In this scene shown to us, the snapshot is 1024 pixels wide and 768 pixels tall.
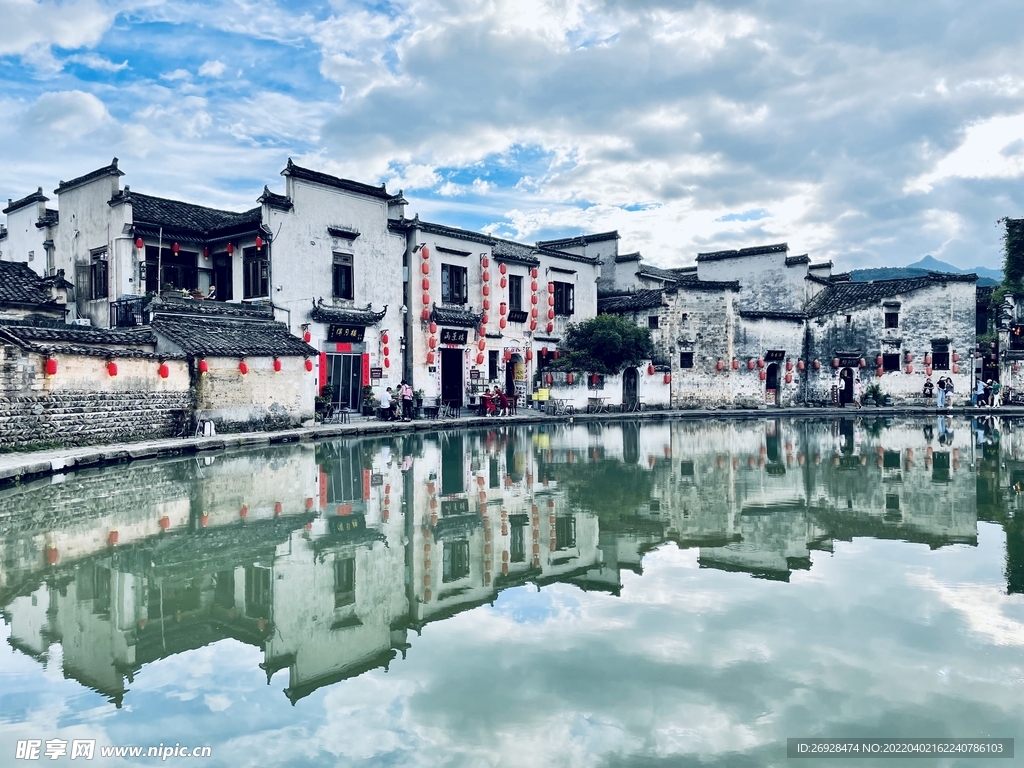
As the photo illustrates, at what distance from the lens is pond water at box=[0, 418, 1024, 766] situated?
3824 mm

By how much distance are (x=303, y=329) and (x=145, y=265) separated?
4.30 metres

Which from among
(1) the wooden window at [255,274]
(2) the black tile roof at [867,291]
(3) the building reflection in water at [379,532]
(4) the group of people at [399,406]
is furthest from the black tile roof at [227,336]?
(2) the black tile roof at [867,291]

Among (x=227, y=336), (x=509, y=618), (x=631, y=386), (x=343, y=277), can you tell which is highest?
(x=343, y=277)

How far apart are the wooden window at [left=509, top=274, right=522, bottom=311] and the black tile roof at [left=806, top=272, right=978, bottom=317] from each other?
43.1 feet

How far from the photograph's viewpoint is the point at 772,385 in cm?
3212

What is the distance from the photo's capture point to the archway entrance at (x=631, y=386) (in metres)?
29.9

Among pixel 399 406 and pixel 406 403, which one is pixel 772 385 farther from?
pixel 399 406

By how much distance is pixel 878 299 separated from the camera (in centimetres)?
3166

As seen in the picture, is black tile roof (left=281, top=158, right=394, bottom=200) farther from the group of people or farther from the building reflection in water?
the building reflection in water

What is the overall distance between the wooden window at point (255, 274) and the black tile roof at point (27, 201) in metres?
7.38

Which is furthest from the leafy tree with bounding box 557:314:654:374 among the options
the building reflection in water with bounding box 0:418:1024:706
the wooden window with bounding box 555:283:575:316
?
the building reflection in water with bounding box 0:418:1024:706

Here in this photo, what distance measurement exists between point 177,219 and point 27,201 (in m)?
6.23

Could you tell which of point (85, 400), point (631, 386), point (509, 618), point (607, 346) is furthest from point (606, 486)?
point (631, 386)

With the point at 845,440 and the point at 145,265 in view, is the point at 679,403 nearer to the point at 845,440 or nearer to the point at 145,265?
the point at 845,440
